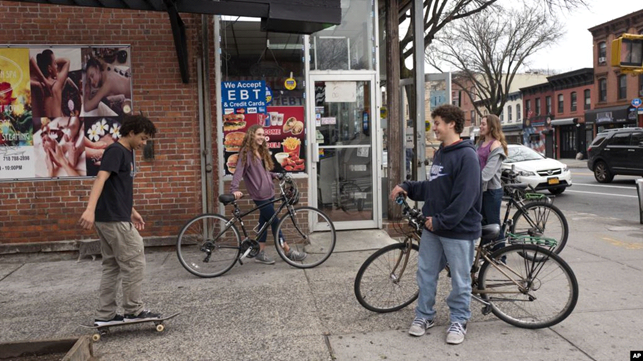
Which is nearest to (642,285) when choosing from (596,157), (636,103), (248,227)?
(248,227)

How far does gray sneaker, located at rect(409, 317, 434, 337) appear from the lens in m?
3.91

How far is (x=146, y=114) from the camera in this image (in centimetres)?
701

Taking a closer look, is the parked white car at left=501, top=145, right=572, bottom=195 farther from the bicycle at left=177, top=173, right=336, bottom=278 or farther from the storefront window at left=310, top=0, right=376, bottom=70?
the bicycle at left=177, top=173, right=336, bottom=278

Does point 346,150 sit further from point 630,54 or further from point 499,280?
point 499,280

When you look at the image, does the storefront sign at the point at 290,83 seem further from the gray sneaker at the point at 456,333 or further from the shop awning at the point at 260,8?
the gray sneaker at the point at 456,333

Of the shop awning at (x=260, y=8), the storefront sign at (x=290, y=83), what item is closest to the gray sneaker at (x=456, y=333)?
the shop awning at (x=260, y=8)

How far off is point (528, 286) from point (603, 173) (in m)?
15.9

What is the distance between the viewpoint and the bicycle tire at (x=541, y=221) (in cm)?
651

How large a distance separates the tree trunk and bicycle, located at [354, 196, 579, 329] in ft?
12.1

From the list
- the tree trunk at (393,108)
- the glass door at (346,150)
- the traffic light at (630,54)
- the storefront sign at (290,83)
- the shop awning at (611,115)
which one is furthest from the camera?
the shop awning at (611,115)

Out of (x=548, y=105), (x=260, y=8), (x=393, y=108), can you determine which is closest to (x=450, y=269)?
(x=260, y=8)

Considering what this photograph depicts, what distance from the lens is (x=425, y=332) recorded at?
398 centimetres

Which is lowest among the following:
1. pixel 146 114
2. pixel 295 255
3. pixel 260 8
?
pixel 295 255

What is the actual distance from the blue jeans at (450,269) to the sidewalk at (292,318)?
21cm
